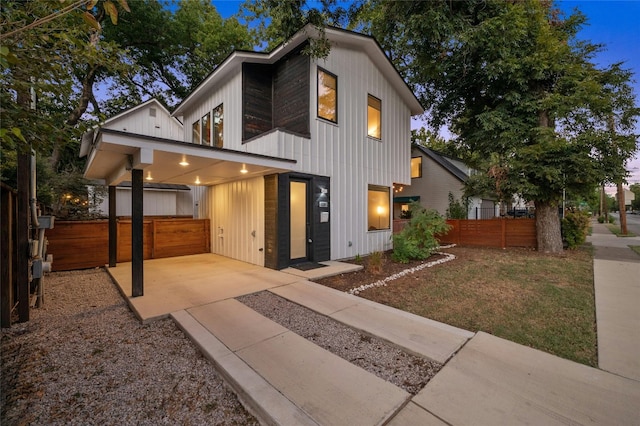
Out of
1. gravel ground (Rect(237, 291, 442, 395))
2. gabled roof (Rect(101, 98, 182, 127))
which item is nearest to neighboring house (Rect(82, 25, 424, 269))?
gravel ground (Rect(237, 291, 442, 395))

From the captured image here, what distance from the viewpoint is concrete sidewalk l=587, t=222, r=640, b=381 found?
8.70 ft

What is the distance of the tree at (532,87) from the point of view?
7.66 m

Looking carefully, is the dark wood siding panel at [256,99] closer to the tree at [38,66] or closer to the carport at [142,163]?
the carport at [142,163]

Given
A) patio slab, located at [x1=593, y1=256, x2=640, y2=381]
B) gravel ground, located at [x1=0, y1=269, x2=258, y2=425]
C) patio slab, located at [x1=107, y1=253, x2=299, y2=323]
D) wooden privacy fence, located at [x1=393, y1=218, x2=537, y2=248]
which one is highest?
wooden privacy fence, located at [x1=393, y1=218, x2=537, y2=248]

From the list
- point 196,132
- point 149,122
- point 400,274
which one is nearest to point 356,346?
point 400,274

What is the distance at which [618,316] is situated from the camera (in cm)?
376

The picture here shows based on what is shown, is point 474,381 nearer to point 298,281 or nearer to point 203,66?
point 298,281

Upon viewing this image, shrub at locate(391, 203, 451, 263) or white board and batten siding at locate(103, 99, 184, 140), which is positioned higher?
white board and batten siding at locate(103, 99, 184, 140)

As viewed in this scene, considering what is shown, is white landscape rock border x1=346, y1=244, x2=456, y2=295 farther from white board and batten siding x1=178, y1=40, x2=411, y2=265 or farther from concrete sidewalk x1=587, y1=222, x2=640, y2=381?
concrete sidewalk x1=587, y1=222, x2=640, y2=381

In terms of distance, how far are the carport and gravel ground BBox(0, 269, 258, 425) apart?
1.21m

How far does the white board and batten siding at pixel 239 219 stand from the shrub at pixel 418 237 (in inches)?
155

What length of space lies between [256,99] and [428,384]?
805cm

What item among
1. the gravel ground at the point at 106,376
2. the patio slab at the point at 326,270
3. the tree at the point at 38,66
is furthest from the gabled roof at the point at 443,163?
the tree at the point at 38,66

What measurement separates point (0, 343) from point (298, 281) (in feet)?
13.4
